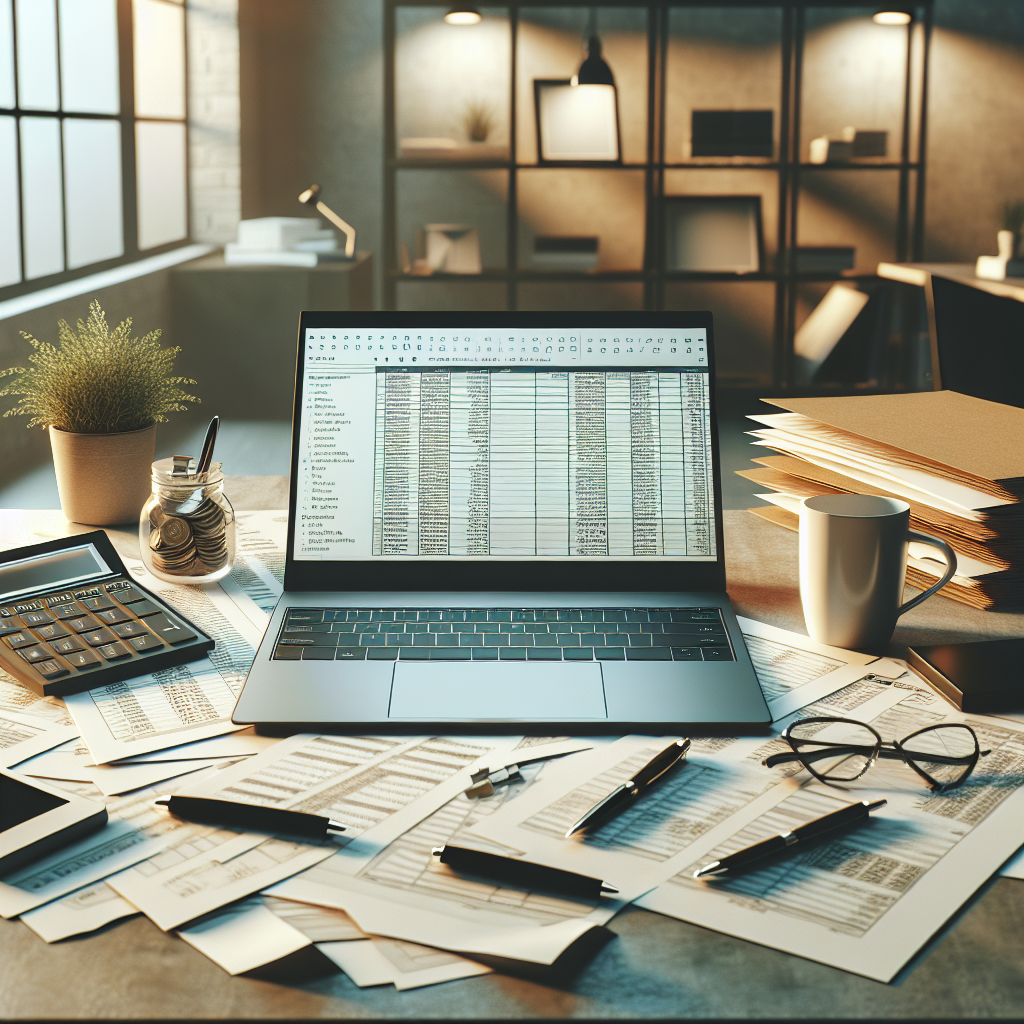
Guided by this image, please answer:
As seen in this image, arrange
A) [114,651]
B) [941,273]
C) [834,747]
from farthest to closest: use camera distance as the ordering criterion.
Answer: [941,273] < [114,651] < [834,747]

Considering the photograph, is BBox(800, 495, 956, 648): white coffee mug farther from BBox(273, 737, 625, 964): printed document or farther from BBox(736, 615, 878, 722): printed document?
BBox(273, 737, 625, 964): printed document

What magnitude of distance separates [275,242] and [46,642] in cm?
392

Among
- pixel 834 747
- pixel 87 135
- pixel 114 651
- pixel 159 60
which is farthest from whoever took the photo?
A: pixel 159 60

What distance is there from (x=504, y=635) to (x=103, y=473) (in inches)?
24.2

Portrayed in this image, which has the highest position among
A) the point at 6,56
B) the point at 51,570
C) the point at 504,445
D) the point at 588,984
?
the point at 6,56

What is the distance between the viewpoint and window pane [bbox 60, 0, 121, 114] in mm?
3707

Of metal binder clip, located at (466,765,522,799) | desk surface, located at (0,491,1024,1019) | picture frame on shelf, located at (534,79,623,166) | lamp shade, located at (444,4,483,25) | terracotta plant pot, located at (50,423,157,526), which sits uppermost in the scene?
lamp shade, located at (444,4,483,25)

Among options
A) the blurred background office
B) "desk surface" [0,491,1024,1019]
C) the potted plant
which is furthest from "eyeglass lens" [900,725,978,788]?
the blurred background office

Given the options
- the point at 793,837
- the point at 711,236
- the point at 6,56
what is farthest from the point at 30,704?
the point at 711,236

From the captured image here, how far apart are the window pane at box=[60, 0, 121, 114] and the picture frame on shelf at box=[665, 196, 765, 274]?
95.6 inches

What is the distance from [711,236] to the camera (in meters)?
5.01

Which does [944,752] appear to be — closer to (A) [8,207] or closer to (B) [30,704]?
(B) [30,704]

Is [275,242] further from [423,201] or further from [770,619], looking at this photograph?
[770,619]

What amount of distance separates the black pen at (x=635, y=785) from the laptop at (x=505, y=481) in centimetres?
18
